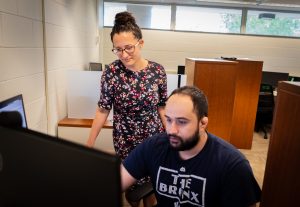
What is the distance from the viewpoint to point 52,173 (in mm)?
538

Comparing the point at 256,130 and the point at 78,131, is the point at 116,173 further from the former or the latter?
the point at 256,130

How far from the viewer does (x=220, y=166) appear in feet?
3.75

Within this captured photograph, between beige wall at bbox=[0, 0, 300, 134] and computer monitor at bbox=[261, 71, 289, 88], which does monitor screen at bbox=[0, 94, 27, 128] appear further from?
computer monitor at bbox=[261, 71, 289, 88]

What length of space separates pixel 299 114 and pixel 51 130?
6.56 ft

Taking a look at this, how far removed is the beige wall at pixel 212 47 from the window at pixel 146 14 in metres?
0.22

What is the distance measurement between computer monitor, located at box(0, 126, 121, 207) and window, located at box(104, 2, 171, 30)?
519 cm

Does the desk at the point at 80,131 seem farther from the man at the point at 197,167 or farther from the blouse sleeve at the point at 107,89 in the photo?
the man at the point at 197,167

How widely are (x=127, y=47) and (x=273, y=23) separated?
5.09 metres

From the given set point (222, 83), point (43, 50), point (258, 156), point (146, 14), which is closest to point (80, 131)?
point (43, 50)

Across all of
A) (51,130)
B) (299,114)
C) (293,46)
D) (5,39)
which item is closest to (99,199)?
(299,114)

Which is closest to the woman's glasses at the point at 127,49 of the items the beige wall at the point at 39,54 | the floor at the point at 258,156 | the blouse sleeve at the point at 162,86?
the blouse sleeve at the point at 162,86

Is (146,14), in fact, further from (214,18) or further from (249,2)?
(249,2)

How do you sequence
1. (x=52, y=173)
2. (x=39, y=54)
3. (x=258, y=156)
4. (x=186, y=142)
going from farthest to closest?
(x=258, y=156), (x=39, y=54), (x=186, y=142), (x=52, y=173)

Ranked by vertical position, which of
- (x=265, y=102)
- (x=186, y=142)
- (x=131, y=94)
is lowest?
(x=265, y=102)
